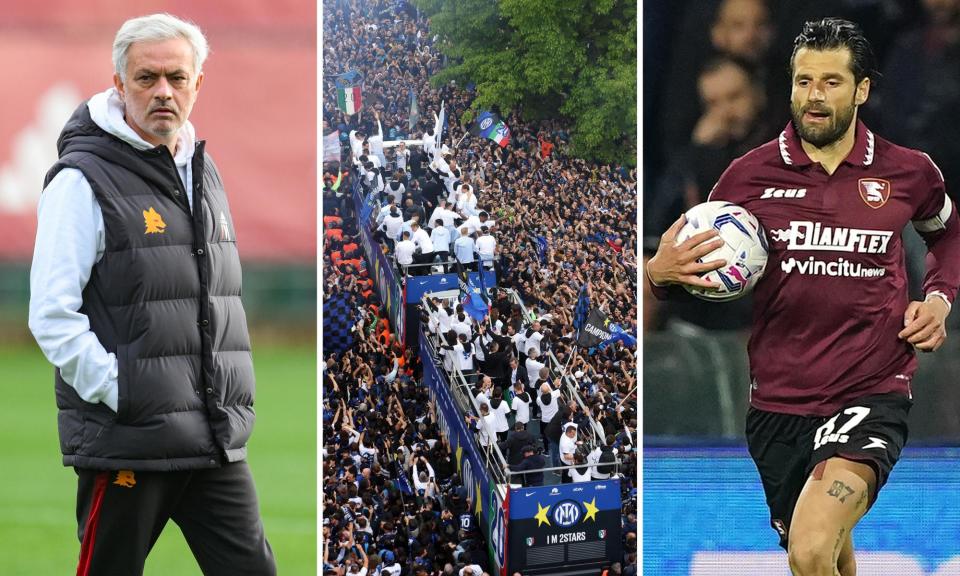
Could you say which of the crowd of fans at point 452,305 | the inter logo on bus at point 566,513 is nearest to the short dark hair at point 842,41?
the crowd of fans at point 452,305

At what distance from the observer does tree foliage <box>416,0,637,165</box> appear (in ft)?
13.3

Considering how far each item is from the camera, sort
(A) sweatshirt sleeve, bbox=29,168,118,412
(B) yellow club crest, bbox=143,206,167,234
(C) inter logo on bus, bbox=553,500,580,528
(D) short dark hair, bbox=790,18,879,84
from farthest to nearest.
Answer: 1. (C) inter logo on bus, bbox=553,500,580,528
2. (D) short dark hair, bbox=790,18,879,84
3. (B) yellow club crest, bbox=143,206,167,234
4. (A) sweatshirt sleeve, bbox=29,168,118,412

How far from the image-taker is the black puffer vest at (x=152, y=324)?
9.68 feet

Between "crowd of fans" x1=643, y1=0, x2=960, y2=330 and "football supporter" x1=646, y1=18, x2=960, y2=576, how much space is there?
53mm

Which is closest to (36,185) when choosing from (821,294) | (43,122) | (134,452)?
(43,122)

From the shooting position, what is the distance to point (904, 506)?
403 cm

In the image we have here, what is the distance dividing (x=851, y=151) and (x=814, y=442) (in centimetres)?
95

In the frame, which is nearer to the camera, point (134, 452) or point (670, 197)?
point (134, 452)

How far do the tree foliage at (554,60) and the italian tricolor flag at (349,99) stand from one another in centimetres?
27

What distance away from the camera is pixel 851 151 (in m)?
3.88

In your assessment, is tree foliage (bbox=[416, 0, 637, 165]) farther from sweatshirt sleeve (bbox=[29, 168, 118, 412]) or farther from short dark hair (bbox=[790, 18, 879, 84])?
sweatshirt sleeve (bbox=[29, 168, 118, 412])

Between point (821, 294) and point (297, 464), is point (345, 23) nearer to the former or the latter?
point (297, 464)

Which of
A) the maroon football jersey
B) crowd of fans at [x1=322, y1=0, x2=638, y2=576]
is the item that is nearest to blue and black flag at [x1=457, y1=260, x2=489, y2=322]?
crowd of fans at [x1=322, y1=0, x2=638, y2=576]

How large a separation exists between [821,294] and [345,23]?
1815 millimetres
